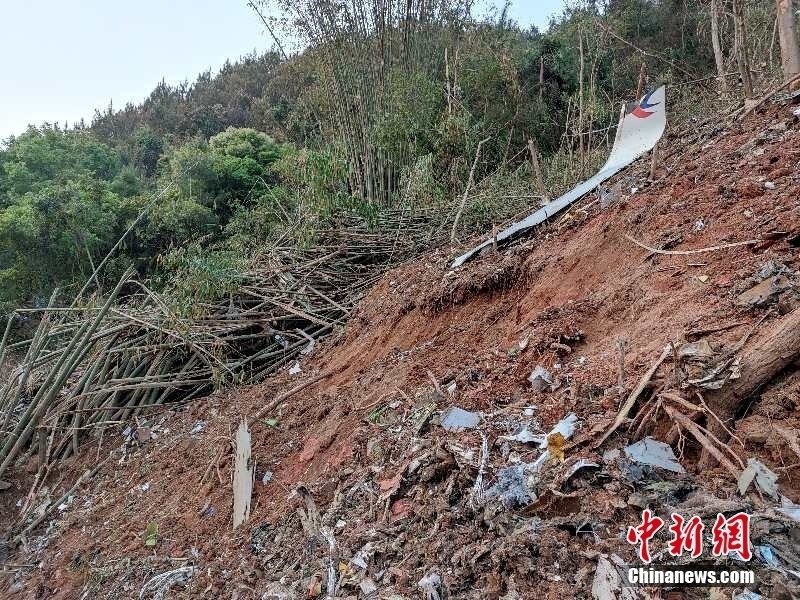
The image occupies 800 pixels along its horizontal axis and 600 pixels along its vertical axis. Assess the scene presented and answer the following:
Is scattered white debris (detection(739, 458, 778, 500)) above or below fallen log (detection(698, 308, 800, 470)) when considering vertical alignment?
below

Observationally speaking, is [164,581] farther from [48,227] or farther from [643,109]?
[48,227]

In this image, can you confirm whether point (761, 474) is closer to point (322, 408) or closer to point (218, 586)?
point (218, 586)

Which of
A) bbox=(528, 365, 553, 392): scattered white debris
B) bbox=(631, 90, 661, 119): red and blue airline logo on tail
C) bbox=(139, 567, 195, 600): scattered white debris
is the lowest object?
bbox=(139, 567, 195, 600): scattered white debris

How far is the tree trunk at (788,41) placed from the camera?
3057 millimetres

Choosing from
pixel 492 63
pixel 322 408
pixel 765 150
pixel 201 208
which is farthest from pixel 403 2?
pixel 322 408

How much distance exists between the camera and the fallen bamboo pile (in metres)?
3.68

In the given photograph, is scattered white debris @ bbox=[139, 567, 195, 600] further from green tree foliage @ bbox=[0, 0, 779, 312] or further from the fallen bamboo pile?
green tree foliage @ bbox=[0, 0, 779, 312]

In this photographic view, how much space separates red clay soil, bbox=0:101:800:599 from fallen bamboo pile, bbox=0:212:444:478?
251 millimetres

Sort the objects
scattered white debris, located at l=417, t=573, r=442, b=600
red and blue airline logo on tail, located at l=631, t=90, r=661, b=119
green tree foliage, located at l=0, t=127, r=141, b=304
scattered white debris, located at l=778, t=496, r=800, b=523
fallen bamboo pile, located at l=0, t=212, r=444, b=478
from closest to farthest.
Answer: scattered white debris, located at l=778, t=496, r=800, b=523, scattered white debris, located at l=417, t=573, r=442, b=600, fallen bamboo pile, located at l=0, t=212, r=444, b=478, red and blue airline logo on tail, located at l=631, t=90, r=661, b=119, green tree foliage, located at l=0, t=127, r=141, b=304

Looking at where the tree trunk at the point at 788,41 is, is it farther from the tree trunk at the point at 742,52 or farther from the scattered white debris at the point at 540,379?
the scattered white debris at the point at 540,379

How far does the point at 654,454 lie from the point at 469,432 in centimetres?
60

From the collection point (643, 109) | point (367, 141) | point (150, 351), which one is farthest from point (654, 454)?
point (367, 141)

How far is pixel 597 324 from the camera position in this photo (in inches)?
85.7

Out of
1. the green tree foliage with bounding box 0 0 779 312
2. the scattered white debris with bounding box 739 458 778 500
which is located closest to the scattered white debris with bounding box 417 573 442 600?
the scattered white debris with bounding box 739 458 778 500
